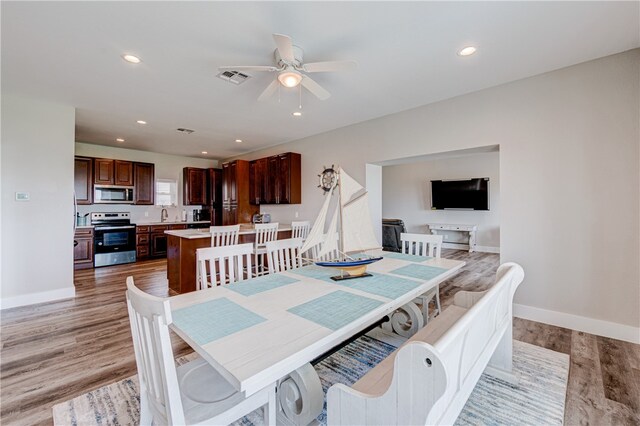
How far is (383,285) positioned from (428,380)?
101cm

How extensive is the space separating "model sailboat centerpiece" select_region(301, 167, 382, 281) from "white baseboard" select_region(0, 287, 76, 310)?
385cm

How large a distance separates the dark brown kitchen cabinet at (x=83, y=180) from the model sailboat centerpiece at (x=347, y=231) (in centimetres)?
594

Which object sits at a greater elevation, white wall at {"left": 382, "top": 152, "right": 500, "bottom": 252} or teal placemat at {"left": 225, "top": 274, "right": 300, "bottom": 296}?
white wall at {"left": 382, "top": 152, "right": 500, "bottom": 252}

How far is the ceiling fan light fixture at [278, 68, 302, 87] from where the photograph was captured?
223 cm

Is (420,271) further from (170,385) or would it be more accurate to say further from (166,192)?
(166,192)

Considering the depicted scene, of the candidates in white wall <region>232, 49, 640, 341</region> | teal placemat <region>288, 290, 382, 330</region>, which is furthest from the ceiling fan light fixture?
white wall <region>232, 49, 640, 341</region>

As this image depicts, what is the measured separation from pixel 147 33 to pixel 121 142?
15.4ft

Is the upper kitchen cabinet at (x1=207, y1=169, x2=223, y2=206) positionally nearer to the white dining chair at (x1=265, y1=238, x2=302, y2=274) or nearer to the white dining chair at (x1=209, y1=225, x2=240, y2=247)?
the white dining chair at (x1=209, y1=225, x2=240, y2=247)

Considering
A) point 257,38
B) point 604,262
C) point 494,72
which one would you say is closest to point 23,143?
point 257,38

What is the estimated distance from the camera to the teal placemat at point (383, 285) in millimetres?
1656

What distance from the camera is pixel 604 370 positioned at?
206cm

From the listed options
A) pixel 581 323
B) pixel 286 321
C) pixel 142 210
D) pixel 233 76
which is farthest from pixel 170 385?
pixel 142 210

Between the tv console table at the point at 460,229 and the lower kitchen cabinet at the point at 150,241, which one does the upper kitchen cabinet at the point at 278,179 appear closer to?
the lower kitchen cabinet at the point at 150,241

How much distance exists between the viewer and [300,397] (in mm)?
1446
